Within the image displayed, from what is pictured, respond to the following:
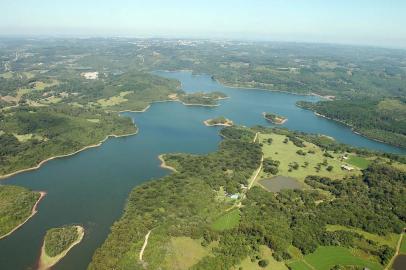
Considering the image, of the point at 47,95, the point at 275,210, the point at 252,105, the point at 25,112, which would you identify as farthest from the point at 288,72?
the point at 275,210

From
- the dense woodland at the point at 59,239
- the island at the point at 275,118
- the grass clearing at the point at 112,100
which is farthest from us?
the grass clearing at the point at 112,100

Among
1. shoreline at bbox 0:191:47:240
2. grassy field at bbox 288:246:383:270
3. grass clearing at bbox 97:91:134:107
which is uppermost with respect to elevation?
grassy field at bbox 288:246:383:270

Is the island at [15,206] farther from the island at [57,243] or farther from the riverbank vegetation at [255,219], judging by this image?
the riverbank vegetation at [255,219]

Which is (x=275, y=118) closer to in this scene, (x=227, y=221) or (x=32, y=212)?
(x=227, y=221)

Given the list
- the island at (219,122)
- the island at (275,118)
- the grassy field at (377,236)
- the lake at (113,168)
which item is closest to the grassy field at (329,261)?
the grassy field at (377,236)

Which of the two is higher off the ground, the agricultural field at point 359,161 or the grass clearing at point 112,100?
the agricultural field at point 359,161

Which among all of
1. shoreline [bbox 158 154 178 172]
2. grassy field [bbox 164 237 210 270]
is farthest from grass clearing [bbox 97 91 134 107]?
grassy field [bbox 164 237 210 270]

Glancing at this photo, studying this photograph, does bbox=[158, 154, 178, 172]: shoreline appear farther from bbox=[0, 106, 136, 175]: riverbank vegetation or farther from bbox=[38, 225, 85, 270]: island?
bbox=[38, 225, 85, 270]: island
